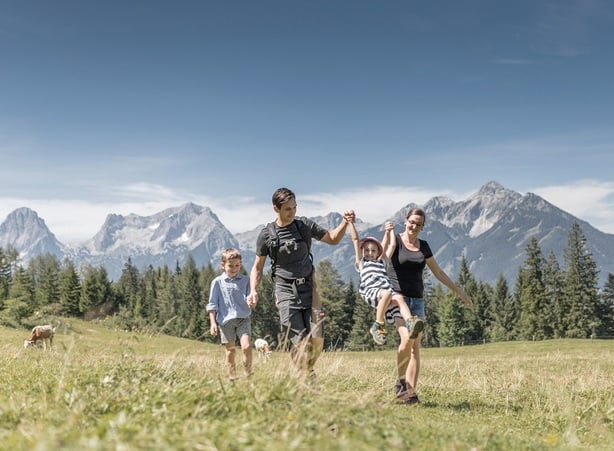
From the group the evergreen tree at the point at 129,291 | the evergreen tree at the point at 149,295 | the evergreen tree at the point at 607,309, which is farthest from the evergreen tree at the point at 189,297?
the evergreen tree at the point at 607,309

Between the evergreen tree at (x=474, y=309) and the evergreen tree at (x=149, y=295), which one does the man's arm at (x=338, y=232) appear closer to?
the evergreen tree at (x=474, y=309)

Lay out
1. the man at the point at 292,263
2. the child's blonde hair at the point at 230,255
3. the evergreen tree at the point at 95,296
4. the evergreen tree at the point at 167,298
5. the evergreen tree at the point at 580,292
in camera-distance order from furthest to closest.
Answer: the evergreen tree at the point at 167,298
the evergreen tree at the point at 95,296
the evergreen tree at the point at 580,292
the child's blonde hair at the point at 230,255
the man at the point at 292,263

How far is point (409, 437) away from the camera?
451 centimetres

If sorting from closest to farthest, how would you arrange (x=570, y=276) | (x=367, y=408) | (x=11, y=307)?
(x=367, y=408) → (x=11, y=307) → (x=570, y=276)

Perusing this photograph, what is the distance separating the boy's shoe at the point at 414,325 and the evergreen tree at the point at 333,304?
7886 cm

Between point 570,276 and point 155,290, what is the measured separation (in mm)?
91387

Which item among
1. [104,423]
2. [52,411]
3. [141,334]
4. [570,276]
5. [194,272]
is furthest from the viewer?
[194,272]

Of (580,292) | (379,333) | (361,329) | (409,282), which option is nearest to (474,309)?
(580,292)

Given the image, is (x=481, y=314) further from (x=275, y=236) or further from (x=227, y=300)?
(x=275, y=236)

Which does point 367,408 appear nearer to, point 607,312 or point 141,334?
point 141,334

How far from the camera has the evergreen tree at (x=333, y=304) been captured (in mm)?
89500

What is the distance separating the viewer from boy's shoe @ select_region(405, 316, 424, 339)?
7.70 m

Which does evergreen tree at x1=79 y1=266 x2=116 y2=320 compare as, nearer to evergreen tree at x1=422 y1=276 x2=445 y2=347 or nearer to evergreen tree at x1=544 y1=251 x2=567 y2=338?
evergreen tree at x1=422 y1=276 x2=445 y2=347

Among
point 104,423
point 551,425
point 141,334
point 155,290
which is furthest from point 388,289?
point 155,290
